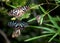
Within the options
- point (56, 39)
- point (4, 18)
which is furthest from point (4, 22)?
point (56, 39)

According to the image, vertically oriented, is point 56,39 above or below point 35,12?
below

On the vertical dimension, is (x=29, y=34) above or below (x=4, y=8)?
below

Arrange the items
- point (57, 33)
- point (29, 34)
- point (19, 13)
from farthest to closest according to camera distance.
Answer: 1. point (29, 34)
2. point (57, 33)
3. point (19, 13)

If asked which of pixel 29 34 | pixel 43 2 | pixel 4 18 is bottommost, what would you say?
pixel 29 34

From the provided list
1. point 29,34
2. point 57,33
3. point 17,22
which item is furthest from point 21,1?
point 29,34

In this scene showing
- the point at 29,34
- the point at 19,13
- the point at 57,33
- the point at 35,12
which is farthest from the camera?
the point at 29,34

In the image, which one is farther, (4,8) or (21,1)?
(4,8)

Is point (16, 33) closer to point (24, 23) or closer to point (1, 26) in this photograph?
point (24, 23)

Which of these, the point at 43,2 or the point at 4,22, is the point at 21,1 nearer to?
the point at 43,2

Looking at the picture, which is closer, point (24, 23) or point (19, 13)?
point (19, 13)
